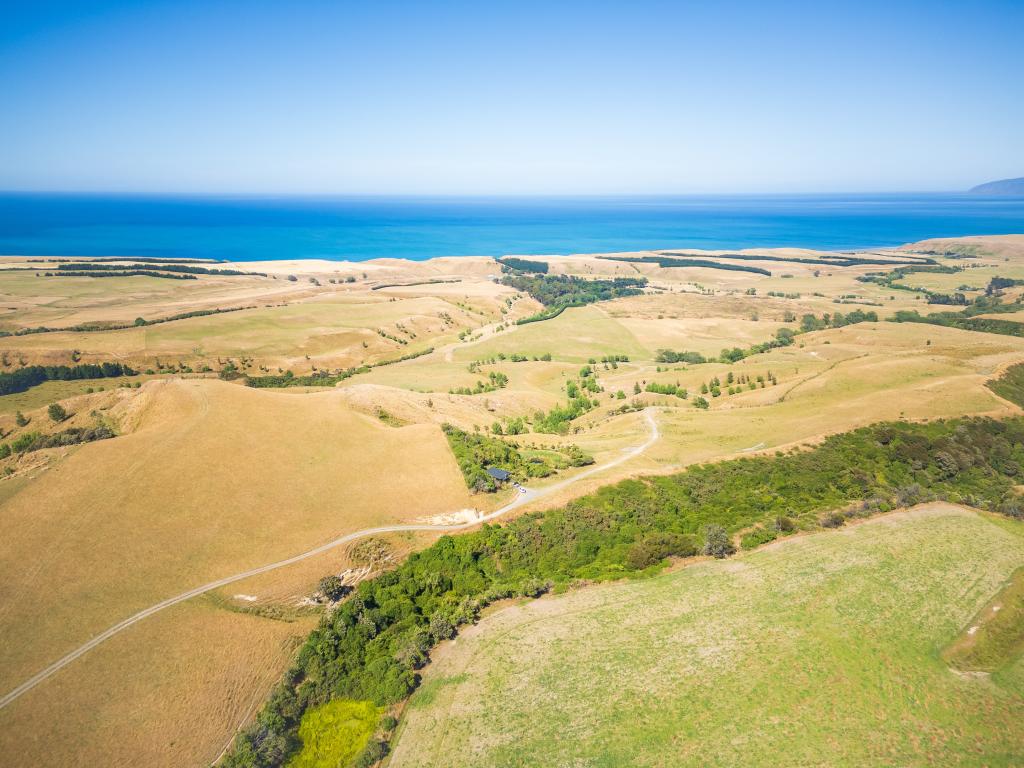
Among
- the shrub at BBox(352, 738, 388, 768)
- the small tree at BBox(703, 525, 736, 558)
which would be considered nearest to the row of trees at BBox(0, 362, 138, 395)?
the shrub at BBox(352, 738, 388, 768)

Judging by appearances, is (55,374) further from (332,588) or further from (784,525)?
(784,525)

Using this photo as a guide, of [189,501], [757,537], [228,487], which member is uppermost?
[228,487]

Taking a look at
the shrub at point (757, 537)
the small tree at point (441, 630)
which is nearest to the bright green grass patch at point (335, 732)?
the small tree at point (441, 630)

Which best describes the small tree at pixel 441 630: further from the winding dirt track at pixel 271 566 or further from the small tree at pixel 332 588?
the winding dirt track at pixel 271 566

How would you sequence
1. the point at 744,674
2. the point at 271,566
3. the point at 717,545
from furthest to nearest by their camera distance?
1. the point at 717,545
2. the point at 271,566
3. the point at 744,674

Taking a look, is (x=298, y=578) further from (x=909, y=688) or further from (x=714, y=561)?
(x=909, y=688)

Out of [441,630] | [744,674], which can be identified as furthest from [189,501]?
[744,674]

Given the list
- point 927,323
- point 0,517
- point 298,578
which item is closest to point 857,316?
point 927,323
